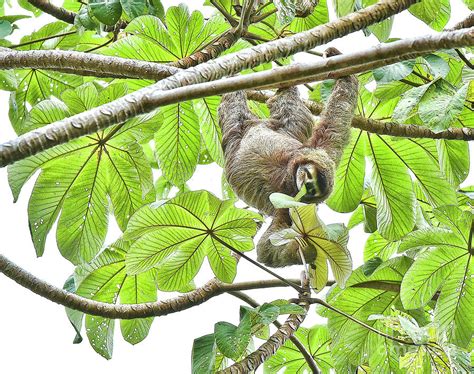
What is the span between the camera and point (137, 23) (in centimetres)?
272

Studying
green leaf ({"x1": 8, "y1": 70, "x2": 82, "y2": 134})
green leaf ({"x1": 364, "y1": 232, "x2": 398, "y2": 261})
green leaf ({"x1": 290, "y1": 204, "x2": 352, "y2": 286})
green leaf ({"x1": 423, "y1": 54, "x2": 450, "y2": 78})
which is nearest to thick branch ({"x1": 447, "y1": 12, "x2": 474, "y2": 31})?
green leaf ({"x1": 423, "y1": 54, "x2": 450, "y2": 78})

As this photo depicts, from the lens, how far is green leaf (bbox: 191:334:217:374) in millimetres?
2352

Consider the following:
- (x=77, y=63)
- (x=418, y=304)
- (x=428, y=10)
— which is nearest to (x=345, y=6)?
(x=428, y=10)

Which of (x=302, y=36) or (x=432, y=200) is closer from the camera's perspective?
(x=302, y=36)

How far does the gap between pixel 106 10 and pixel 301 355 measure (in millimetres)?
1920

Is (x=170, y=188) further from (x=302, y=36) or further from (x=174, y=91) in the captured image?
(x=174, y=91)

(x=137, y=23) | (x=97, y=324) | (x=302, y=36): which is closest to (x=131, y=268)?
(x=97, y=324)

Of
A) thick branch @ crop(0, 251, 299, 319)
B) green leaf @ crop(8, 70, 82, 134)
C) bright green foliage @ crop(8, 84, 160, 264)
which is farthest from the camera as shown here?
green leaf @ crop(8, 70, 82, 134)

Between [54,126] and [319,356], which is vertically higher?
[54,126]

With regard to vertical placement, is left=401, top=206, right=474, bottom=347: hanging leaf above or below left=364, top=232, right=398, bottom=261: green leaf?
below

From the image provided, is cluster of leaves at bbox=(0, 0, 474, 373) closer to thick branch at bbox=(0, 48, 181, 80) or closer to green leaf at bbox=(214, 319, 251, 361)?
green leaf at bbox=(214, 319, 251, 361)

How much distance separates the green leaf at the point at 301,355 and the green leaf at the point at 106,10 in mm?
1764

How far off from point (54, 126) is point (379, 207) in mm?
1879

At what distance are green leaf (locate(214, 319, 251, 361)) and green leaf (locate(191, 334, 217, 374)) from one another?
7cm
